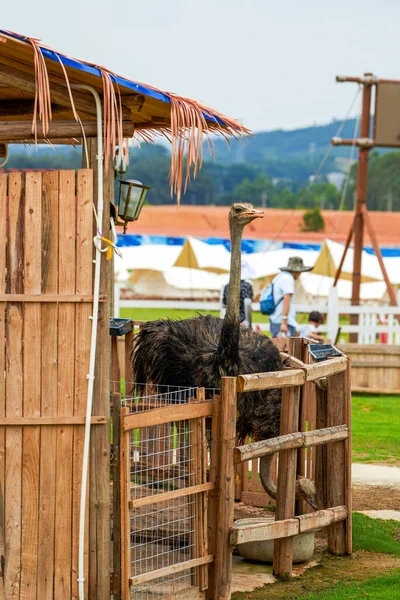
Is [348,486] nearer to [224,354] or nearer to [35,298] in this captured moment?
[224,354]

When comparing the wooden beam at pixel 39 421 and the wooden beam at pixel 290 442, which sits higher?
the wooden beam at pixel 39 421

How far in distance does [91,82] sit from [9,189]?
76 centimetres

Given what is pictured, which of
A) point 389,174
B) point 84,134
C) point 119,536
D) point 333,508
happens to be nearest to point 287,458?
point 333,508

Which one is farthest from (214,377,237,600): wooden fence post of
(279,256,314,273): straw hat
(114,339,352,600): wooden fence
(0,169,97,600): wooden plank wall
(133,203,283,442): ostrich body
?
(279,256,314,273): straw hat

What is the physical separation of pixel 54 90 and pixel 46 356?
5.02 ft

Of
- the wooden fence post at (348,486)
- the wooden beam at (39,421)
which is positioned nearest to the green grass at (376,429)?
the wooden fence post at (348,486)

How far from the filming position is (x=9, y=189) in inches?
234

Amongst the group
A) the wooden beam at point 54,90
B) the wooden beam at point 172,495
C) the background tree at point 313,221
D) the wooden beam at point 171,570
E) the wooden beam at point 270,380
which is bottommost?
the wooden beam at point 171,570

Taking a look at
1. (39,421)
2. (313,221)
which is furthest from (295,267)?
(313,221)

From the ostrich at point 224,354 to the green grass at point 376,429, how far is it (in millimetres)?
3171

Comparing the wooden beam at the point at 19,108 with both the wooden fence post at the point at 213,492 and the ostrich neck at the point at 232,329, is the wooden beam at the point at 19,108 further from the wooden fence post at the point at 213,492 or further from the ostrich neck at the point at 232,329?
the wooden fence post at the point at 213,492

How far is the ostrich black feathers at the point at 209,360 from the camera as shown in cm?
761

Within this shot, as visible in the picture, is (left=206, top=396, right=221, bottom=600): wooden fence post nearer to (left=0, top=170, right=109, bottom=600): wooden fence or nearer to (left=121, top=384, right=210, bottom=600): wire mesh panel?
(left=121, top=384, right=210, bottom=600): wire mesh panel

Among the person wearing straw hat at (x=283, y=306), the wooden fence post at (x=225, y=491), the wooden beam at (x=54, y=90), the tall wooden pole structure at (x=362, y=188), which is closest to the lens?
the wooden beam at (x=54, y=90)
